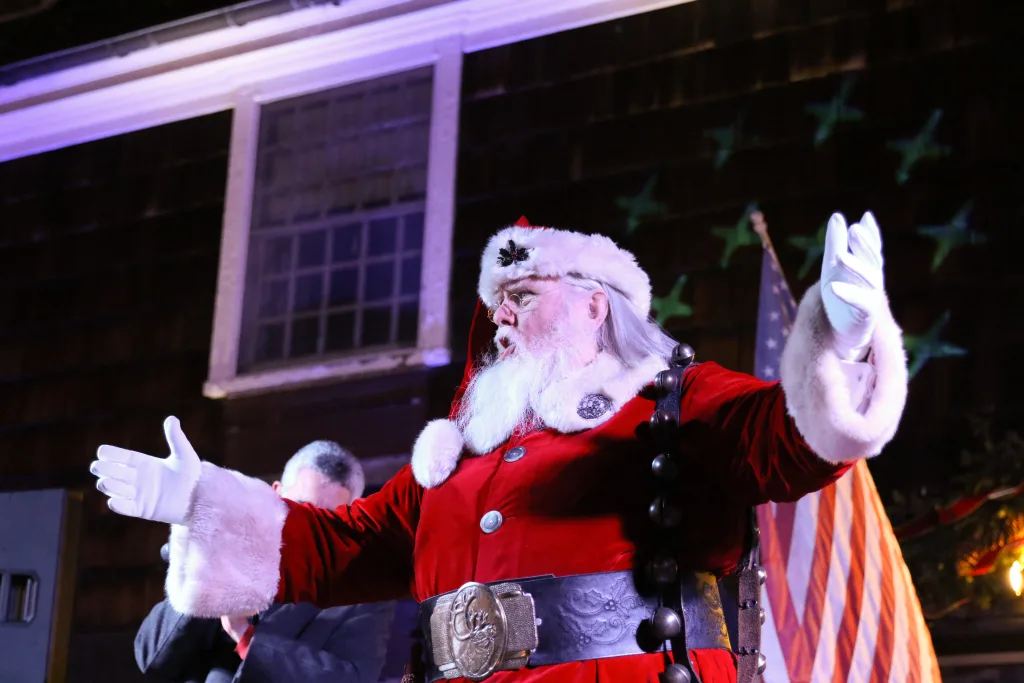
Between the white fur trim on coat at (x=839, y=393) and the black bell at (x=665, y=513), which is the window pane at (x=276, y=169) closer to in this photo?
the black bell at (x=665, y=513)

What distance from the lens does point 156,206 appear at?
17.9 feet

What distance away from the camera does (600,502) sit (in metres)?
1.78

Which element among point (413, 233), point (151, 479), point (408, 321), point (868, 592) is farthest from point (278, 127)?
point (151, 479)

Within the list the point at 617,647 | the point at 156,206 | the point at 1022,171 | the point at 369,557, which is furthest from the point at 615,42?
the point at 617,647

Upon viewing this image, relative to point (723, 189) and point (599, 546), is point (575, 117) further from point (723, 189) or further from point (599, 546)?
point (599, 546)

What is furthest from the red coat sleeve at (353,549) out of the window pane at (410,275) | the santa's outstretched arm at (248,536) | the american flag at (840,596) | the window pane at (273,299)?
the window pane at (273,299)

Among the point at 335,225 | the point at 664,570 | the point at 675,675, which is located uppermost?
the point at 335,225

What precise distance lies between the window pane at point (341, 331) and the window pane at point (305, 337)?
71mm

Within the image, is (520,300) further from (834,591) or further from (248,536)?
(834,591)

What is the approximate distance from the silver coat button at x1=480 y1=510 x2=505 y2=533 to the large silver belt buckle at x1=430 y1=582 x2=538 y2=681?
0.32ft

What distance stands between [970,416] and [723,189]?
1183 mm

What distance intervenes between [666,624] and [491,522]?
1.08 ft

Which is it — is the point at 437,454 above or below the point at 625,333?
below

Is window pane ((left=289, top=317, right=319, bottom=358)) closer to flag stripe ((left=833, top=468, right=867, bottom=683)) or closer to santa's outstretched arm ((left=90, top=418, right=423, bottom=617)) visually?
flag stripe ((left=833, top=468, right=867, bottom=683))
